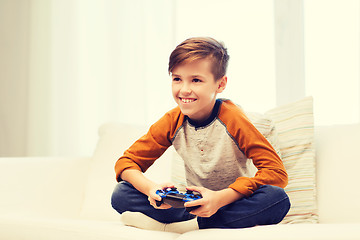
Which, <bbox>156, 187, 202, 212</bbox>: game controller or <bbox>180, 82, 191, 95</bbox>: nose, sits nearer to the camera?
<bbox>156, 187, 202, 212</bbox>: game controller

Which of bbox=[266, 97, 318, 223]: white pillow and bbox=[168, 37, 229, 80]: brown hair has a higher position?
bbox=[168, 37, 229, 80]: brown hair

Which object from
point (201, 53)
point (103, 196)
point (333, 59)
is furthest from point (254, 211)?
point (333, 59)

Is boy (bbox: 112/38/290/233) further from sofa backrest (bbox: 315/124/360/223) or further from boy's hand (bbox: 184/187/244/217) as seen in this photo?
sofa backrest (bbox: 315/124/360/223)

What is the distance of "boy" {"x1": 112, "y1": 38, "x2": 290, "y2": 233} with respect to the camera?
1.03m

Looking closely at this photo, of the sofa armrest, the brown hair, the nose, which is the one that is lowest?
the sofa armrest

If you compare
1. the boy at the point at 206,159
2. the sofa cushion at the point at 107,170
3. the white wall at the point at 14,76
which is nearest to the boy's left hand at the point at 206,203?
the boy at the point at 206,159

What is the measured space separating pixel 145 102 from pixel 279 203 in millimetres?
1531

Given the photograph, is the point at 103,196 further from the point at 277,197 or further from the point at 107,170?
the point at 277,197

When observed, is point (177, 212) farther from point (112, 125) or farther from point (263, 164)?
point (112, 125)

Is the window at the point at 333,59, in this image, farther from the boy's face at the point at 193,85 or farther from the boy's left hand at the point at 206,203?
the boy's left hand at the point at 206,203

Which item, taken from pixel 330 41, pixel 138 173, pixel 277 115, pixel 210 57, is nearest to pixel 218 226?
pixel 138 173

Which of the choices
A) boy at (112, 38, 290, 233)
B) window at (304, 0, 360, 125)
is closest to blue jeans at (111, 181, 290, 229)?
boy at (112, 38, 290, 233)

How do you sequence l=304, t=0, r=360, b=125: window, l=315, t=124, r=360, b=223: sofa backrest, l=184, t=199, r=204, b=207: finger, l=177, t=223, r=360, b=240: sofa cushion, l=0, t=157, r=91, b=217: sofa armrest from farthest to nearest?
l=304, t=0, r=360, b=125: window < l=0, t=157, r=91, b=217: sofa armrest < l=315, t=124, r=360, b=223: sofa backrest < l=184, t=199, r=204, b=207: finger < l=177, t=223, r=360, b=240: sofa cushion

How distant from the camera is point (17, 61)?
9.71ft
